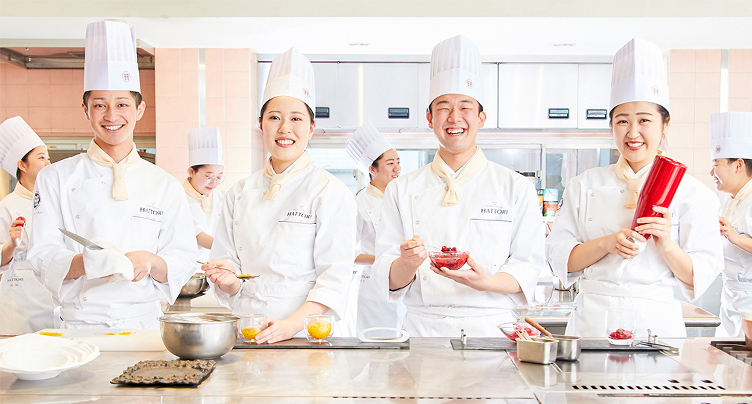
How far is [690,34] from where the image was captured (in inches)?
211

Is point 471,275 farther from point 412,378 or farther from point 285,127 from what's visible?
point 285,127

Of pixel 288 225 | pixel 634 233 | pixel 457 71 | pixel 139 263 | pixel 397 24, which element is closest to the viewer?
pixel 634 233

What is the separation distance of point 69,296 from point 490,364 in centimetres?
163

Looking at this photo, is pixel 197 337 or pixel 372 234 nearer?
pixel 197 337

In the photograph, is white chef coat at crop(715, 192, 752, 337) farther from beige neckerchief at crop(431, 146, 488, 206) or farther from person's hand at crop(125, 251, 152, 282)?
person's hand at crop(125, 251, 152, 282)

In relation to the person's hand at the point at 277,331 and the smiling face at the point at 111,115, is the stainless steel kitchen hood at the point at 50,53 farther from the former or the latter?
the person's hand at the point at 277,331

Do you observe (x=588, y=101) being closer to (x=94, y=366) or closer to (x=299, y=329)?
(x=299, y=329)

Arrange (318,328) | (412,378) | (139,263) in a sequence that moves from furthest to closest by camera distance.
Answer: (139,263), (318,328), (412,378)

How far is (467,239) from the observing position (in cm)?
228

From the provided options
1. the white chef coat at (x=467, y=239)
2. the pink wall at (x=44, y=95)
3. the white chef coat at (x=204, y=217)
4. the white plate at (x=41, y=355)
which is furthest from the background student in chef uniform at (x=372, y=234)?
the pink wall at (x=44, y=95)

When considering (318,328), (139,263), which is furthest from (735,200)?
(139,263)

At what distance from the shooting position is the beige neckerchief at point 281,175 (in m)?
2.31

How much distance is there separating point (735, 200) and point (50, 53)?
6059 mm

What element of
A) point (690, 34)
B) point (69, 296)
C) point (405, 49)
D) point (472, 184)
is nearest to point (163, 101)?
point (405, 49)
